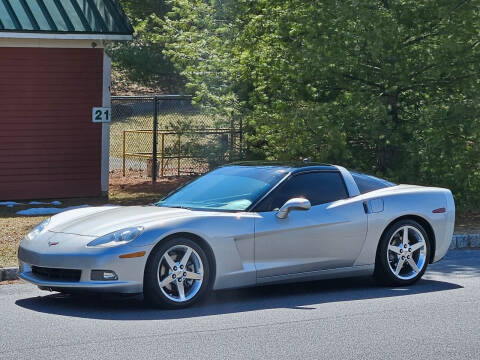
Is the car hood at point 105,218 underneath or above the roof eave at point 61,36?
underneath

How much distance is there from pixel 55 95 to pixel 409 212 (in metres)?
9.91

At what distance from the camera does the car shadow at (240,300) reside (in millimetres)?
8562

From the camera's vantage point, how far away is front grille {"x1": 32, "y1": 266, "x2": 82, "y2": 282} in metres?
8.53

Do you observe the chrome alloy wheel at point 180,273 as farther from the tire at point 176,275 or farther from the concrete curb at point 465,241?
the concrete curb at point 465,241

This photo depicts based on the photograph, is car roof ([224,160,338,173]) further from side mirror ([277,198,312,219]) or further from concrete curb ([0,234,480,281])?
concrete curb ([0,234,480,281])

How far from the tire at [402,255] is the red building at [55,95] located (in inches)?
371

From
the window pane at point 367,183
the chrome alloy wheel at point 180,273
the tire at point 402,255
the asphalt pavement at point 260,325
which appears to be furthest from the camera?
the window pane at point 367,183

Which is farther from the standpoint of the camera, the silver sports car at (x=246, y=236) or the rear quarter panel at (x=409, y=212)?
the rear quarter panel at (x=409, y=212)

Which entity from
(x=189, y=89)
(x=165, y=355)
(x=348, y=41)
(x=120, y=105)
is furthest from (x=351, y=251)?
(x=120, y=105)

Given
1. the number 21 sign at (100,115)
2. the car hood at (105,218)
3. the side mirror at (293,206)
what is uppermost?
the number 21 sign at (100,115)

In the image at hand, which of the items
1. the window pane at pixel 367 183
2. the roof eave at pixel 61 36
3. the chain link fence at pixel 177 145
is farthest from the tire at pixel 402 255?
the roof eave at pixel 61 36

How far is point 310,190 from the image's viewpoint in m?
9.84

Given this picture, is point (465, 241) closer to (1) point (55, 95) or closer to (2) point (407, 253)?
(2) point (407, 253)

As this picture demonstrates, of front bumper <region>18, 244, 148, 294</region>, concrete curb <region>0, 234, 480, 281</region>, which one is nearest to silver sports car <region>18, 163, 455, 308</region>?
front bumper <region>18, 244, 148, 294</region>
